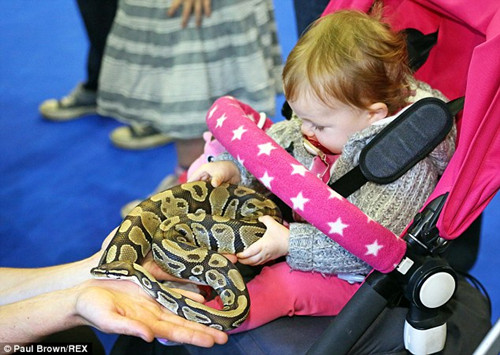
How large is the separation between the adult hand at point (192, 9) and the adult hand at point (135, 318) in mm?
1166

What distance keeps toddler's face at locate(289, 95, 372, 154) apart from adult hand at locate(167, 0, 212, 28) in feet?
→ 2.96

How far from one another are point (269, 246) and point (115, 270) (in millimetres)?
349

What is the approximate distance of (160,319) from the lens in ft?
4.40

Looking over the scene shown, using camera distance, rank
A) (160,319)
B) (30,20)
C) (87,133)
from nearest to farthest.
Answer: (160,319) < (87,133) < (30,20)

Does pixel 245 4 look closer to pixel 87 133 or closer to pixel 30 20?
pixel 87 133

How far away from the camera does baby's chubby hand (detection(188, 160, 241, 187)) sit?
5.38 ft

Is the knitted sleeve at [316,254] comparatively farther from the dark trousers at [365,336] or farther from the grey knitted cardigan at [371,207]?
the dark trousers at [365,336]

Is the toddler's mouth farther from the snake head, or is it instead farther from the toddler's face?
the snake head

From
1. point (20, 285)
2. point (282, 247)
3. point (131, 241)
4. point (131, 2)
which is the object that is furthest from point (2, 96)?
point (282, 247)

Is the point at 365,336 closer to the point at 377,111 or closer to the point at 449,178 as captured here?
the point at 449,178

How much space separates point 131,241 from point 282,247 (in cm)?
36

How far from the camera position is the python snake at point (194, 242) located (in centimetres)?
137

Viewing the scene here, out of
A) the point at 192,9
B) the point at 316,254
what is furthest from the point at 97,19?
the point at 316,254

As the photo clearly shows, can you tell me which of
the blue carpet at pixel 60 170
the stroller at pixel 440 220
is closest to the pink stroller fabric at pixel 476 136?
the stroller at pixel 440 220
